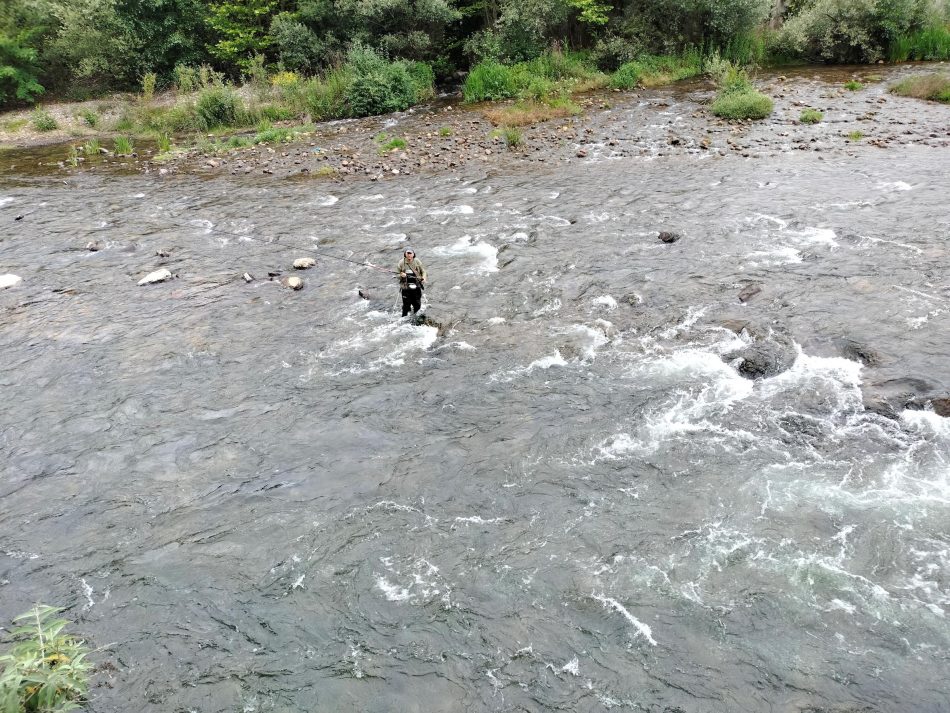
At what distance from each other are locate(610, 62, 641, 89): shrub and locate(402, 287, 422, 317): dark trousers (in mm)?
24050

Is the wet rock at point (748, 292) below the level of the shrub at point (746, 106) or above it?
below

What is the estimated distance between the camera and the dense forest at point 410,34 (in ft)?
106

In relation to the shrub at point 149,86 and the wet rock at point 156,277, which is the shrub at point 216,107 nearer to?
the shrub at point 149,86

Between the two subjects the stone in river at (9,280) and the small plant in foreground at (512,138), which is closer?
the stone in river at (9,280)

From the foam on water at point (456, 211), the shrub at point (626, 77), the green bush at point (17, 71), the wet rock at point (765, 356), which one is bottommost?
the wet rock at point (765, 356)

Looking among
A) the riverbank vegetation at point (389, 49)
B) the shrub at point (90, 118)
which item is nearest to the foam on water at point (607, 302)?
the riverbank vegetation at point (389, 49)

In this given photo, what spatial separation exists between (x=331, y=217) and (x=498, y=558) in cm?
1494

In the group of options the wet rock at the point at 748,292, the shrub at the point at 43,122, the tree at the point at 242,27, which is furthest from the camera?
the tree at the point at 242,27

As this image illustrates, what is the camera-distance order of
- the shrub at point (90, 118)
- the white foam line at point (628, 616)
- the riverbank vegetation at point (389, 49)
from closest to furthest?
the white foam line at point (628, 616)
the riverbank vegetation at point (389, 49)
the shrub at point (90, 118)

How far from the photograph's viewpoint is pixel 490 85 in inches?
1325

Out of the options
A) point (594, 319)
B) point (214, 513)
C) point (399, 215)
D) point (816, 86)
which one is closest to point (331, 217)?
point (399, 215)

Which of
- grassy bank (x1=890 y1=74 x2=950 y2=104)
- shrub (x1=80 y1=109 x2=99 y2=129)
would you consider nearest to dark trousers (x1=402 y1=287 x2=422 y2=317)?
grassy bank (x1=890 y1=74 x2=950 y2=104)

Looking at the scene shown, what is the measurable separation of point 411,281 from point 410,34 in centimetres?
2770

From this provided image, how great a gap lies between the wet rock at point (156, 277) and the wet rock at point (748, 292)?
14294 millimetres
